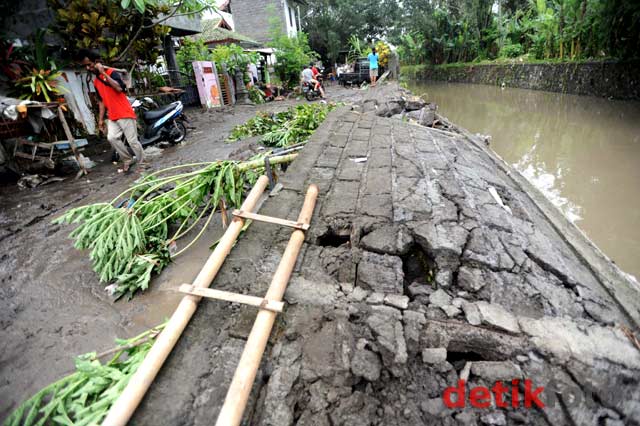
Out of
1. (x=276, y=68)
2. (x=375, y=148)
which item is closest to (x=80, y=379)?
(x=375, y=148)

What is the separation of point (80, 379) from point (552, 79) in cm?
1630

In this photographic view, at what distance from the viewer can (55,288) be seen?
2.61 metres

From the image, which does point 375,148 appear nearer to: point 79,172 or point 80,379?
point 80,379

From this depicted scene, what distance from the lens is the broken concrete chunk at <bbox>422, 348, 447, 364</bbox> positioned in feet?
4.17

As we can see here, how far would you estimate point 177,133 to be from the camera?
6934mm

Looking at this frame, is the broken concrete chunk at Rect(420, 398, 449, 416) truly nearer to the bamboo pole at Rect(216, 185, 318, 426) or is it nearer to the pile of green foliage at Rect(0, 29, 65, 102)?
the bamboo pole at Rect(216, 185, 318, 426)

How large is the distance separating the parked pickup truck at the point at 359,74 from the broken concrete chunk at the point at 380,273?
1772 centimetres

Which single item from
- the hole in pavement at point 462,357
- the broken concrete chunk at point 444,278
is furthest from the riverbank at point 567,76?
the hole in pavement at point 462,357

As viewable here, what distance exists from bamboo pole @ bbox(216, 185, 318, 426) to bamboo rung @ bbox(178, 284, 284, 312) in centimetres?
3

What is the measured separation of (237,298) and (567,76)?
14.9m

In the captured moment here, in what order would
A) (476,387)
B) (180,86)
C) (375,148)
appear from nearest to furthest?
(476,387)
(375,148)
(180,86)

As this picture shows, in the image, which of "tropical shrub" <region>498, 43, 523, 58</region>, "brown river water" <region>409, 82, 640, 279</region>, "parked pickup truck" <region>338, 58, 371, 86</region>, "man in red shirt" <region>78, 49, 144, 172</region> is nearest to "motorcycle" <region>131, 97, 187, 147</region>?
"man in red shirt" <region>78, 49, 144, 172</region>

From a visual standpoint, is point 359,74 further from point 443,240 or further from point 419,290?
point 419,290

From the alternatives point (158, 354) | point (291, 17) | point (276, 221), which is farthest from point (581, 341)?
point (291, 17)
